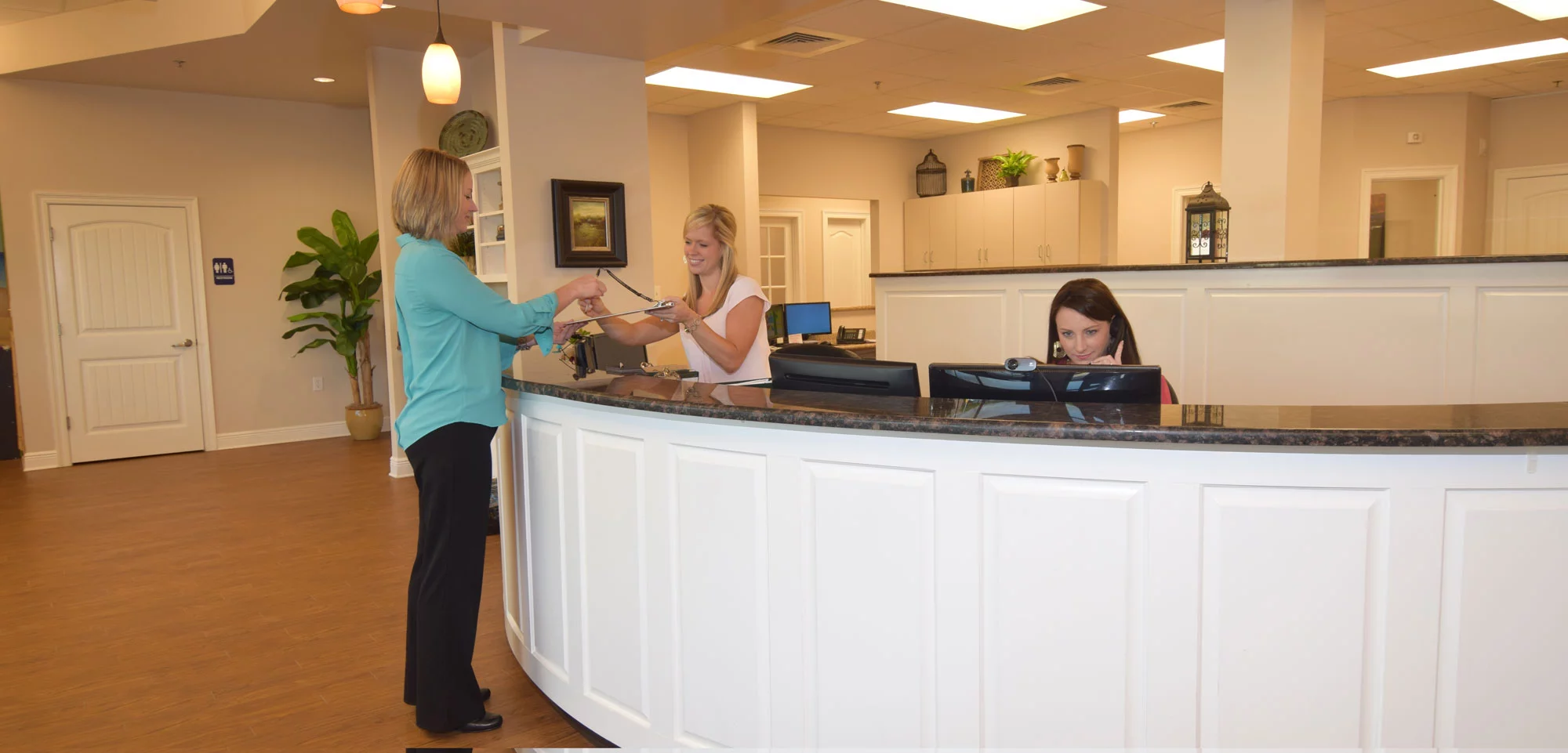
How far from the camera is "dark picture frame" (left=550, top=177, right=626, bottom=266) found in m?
4.75

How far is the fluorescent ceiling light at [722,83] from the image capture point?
7219 millimetres

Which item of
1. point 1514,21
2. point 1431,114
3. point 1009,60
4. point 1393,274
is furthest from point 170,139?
point 1431,114

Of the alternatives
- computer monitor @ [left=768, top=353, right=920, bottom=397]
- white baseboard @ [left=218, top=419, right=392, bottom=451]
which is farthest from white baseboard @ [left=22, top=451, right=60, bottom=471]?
computer monitor @ [left=768, top=353, right=920, bottom=397]

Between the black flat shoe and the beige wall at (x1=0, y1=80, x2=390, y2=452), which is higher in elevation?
the beige wall at (x1=0, y1=80, x2=390, y2=452)

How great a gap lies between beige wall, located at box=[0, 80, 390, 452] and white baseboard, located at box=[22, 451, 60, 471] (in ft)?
0.17

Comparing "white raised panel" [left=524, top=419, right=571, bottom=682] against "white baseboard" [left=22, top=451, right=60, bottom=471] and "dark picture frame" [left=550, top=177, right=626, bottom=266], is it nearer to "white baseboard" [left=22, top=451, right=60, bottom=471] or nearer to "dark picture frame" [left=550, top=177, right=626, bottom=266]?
"dark picture frame" [left=550, top=177, right=626, bottom=266]

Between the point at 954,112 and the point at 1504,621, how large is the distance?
7.96 metres

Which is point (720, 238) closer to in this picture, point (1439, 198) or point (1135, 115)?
point (1135, 115)

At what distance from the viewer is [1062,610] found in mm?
1783

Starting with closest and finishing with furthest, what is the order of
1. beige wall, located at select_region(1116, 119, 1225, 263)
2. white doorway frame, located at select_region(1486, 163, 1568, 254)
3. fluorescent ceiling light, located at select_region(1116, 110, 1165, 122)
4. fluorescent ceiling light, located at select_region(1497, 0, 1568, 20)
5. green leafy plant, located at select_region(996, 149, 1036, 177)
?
fluorescent ceiling light, located at select_region(1497, 0, 1568, 20) < white doorway frame, located at select_region(1486, 163, 1568, 254) < fluorescent ceiling light, located at select_region(1116, 110, 1165, 122) < green leafy plant, located at select_region(996, 149, 1036, 177) < beige wall, located at select_region(1116, 119, 1225, 263)

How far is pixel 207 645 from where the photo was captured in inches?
134

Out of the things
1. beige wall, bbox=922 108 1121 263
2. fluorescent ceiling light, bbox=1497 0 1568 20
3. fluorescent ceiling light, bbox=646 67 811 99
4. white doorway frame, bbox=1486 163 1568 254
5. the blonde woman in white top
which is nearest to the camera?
the blonde woman in white top

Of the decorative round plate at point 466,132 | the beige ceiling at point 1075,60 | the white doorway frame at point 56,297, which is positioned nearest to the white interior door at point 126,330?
the white doorway frame at point 56,297

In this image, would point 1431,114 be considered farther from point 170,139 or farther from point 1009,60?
point 170,139
